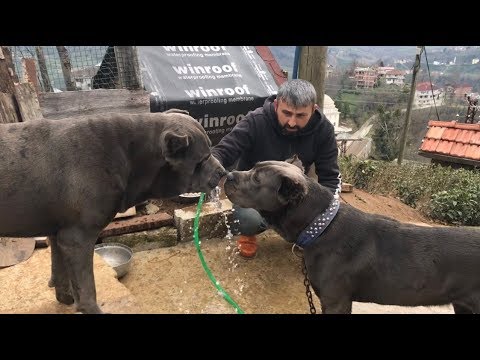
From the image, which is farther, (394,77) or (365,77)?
(394,77)

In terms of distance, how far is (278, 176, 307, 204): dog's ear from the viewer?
329 cm

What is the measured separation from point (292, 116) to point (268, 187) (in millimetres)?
1350

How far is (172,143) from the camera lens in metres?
2.96

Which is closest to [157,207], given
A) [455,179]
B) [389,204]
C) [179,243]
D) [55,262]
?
[179,243]

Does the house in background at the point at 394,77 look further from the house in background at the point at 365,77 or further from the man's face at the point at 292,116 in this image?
the man's face at the point at 292,116

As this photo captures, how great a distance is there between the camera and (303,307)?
4.47 meters

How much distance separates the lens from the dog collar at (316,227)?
3.32 meters

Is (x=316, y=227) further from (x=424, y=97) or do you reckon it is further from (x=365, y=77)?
(x=424, y=97)

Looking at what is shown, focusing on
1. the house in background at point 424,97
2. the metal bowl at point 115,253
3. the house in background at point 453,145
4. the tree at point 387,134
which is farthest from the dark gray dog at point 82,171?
the house in background at point 424,97

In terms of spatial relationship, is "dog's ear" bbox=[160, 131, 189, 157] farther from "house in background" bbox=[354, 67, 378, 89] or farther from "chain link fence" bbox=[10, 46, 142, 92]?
"house in background" bbox=[354, 67, 378, 89]

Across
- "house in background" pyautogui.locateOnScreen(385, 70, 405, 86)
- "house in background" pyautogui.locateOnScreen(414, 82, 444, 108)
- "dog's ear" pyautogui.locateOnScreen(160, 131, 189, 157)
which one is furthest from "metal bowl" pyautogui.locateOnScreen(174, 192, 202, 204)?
"house in background" pyautogui.locateOnScreen(385, 70, 405, 86)

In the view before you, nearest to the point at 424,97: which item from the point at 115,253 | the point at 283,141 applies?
the point at 283,141

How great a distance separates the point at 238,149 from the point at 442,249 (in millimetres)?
2568

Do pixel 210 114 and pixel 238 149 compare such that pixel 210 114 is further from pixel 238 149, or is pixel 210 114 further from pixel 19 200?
pixel 19 200
